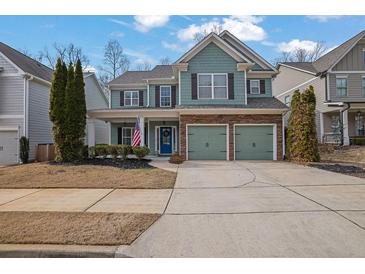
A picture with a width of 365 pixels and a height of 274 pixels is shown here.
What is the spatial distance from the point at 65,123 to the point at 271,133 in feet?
37.8

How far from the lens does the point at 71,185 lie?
9430mm

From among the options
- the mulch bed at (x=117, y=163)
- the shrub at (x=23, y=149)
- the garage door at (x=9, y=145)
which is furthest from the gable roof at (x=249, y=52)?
the garage door at (x=9, y=145)

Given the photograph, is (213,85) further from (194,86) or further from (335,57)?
(335,57)

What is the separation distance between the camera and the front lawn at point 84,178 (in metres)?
9.45

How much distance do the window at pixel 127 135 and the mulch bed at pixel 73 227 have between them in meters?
16.0

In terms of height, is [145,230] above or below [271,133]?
below

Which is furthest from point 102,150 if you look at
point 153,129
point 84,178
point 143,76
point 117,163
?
point 143,76

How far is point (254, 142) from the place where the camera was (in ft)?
55.2

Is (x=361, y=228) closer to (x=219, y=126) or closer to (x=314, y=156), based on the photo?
(x=314, y=156)

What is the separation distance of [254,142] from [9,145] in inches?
576

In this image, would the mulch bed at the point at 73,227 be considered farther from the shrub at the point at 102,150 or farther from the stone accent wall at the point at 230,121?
the stone accent wall at the point at 230,121

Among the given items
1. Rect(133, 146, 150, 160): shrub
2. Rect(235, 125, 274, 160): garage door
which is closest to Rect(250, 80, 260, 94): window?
Rect(235, 125, 274, 160): garage door

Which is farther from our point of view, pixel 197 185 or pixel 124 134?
pixel 124 134
